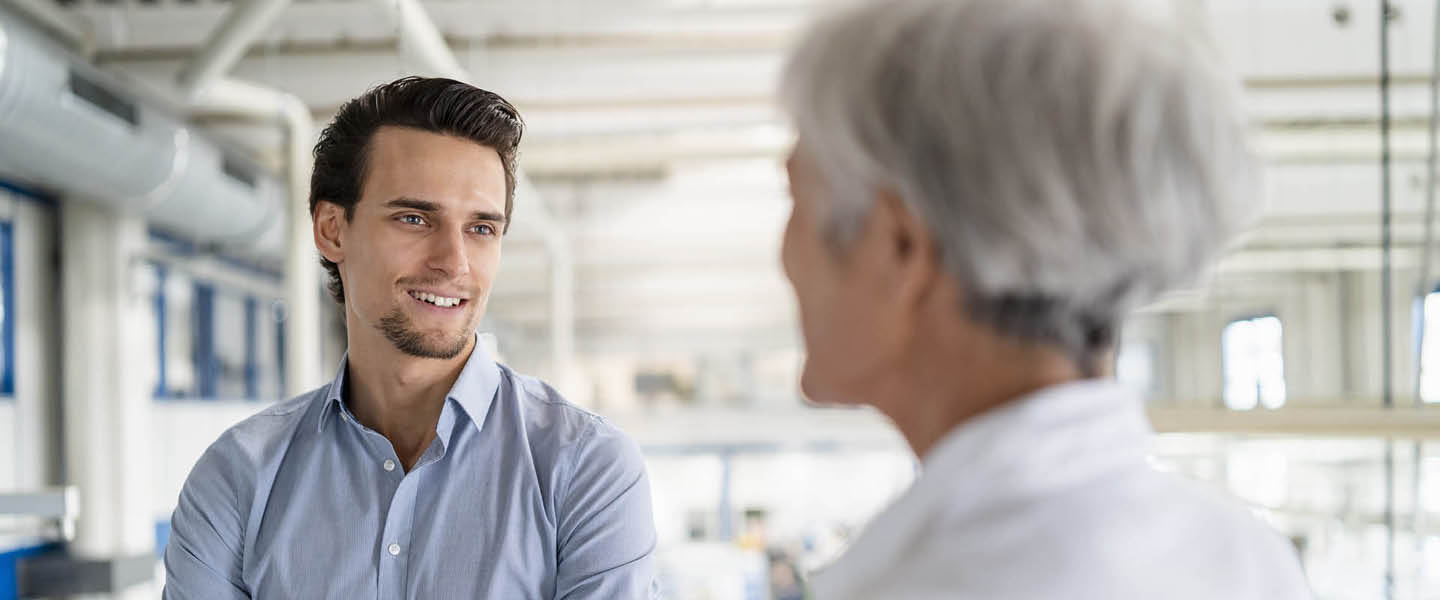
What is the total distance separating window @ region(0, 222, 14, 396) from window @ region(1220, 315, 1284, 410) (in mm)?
10327

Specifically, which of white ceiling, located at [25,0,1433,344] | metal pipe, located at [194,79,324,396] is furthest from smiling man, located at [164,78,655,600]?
metal pipe, located at [194,79,324,396]

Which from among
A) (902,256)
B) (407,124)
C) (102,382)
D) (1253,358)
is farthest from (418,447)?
(1253,358)

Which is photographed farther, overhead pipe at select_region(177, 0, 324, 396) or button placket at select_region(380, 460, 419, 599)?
overhead pipe at select_region(177, 0, 324, 396)

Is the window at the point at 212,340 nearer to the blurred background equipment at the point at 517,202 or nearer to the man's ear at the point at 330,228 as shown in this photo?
the blurred background equipment at the point at 517,202

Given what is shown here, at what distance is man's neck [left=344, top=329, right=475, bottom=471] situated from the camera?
1.49 meters

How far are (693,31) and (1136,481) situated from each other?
4522 millimetres

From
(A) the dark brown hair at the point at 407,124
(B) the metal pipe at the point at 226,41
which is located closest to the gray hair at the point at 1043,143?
(A) the dark brown hair at the point at 407,124

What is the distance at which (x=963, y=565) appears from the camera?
1.91ft

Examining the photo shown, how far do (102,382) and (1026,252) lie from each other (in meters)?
6.04

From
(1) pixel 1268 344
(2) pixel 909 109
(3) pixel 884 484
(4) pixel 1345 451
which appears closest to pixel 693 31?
(2) pixel 909 109

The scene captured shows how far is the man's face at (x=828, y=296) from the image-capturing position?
674 millimetres

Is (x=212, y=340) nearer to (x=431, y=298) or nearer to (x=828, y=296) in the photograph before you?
(x=431, y=298)

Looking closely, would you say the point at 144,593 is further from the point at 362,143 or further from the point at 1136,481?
the point at 1136,481

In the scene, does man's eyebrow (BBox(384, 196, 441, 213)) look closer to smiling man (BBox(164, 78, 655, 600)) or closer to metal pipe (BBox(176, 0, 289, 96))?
smiling man (BBox(164, 78, 655, 600))
